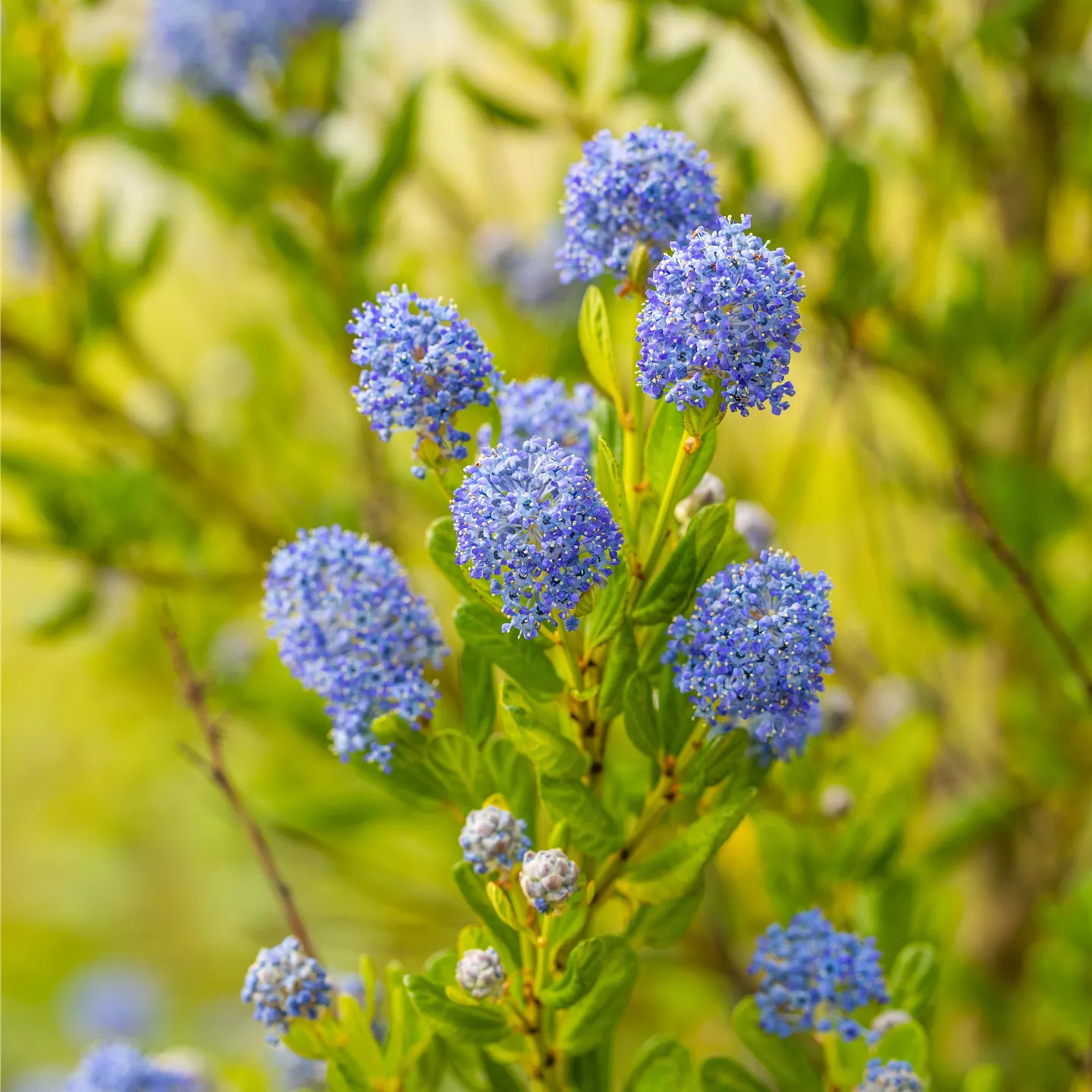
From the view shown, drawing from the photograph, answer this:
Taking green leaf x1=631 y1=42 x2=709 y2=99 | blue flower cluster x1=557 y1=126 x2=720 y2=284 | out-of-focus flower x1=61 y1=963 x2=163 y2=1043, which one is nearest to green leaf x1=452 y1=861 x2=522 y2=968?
blue flower cluster x1=557 y1=126 x2=720 y2=284

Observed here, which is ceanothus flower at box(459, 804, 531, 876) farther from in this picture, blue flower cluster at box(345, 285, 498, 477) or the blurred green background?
the blurred green background

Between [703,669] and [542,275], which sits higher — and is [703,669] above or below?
below

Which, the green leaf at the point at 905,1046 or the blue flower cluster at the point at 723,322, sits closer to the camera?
the blue flower cluster at the point at 723,322

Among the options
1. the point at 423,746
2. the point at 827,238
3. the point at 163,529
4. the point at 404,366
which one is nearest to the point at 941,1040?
the point at 827,238

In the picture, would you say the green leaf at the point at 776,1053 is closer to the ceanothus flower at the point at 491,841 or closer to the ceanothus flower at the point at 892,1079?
the ceanothus flower at the point at 892,1079

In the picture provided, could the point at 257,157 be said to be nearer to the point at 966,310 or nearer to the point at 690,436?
the point at 966,310

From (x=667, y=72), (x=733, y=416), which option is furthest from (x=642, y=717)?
(x=733, y=416)

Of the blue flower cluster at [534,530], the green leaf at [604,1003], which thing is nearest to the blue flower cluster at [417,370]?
the blue flower cluster at [534,530]
